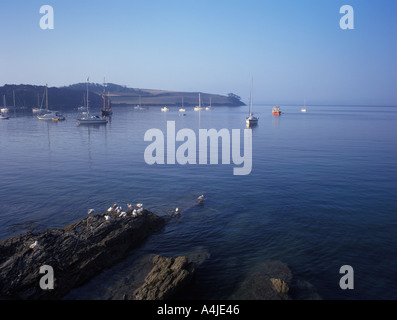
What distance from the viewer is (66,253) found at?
15.4 metres

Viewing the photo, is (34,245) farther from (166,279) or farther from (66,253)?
(166,279)

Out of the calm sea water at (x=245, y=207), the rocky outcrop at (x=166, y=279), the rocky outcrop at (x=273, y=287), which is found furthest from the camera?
the calm sea water at (x=245, y=207)

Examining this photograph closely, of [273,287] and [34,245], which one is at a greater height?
[34,245]

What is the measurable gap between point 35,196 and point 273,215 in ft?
64.6

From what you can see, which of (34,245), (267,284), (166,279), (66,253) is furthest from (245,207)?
(34,245)

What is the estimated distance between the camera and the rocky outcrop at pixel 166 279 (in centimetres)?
1314

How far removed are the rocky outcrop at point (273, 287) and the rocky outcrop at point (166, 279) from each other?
2299 mm

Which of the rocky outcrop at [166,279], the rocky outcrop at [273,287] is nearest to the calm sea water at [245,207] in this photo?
the rocky outcrop at [273,287]

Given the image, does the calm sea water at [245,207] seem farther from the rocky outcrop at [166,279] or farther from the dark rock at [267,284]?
the rocky outcrop at [166,279]

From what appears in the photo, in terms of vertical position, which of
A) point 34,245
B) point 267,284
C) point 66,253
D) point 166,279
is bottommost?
point 267,284

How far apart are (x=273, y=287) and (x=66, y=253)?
9960mm

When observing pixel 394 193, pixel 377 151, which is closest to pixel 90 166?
pixel 394 193

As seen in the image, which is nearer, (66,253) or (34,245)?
(34,245)

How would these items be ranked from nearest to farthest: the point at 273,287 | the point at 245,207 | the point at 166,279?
the point at 166,279 < the point at 273,287 < the point at 245,207
